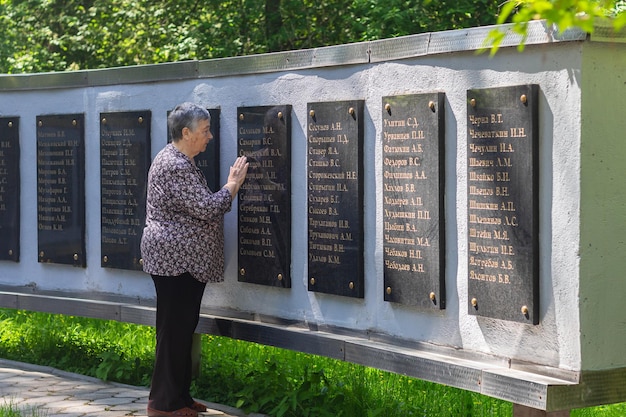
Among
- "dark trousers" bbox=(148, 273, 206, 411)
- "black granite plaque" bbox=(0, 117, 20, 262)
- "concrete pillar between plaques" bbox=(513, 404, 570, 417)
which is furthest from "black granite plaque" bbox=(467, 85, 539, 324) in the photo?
"black granite plaque" bbox=(0, 117, 20, 262)

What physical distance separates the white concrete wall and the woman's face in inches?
15.2

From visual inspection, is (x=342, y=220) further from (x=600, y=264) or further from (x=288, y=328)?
(x=600, y=264)

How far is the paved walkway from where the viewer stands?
647cm

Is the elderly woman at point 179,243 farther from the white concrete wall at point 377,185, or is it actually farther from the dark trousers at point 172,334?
the white concrete wall at point 377,185

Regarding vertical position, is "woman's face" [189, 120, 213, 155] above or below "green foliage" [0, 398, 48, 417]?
above

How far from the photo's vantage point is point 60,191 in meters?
7.89

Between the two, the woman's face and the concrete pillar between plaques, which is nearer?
the concrete pillar between plaques

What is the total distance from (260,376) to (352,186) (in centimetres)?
169

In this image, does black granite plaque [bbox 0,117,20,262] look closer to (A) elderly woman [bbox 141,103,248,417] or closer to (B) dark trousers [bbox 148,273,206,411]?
(A) elderly woman [bbox 141,103,248,417]

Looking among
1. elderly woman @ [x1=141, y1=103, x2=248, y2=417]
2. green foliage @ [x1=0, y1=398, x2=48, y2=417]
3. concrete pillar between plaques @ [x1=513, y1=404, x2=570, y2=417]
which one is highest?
elderly woman @ [x1=141, y1=103, x2=248, y2=417]

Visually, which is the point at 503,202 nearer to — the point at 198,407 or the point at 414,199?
the point at 414,199

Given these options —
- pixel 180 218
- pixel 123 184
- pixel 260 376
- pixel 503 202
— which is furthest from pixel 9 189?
pixel 503 202

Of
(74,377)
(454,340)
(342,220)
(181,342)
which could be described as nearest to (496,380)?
(454,340)

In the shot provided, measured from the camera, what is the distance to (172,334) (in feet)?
20.3
